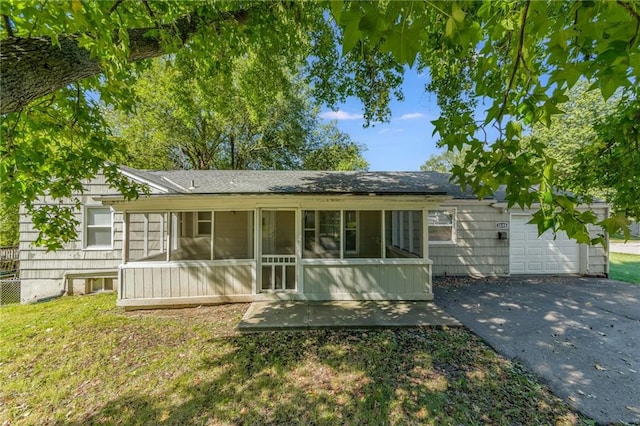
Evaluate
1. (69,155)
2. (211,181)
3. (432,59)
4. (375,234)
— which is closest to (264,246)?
(211,181)

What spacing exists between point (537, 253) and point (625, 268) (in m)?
4.71

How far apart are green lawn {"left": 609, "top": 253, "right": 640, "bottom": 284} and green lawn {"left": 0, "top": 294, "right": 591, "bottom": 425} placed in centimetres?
822

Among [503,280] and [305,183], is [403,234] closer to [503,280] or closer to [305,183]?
[503,280]

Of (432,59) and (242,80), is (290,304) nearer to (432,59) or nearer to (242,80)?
(432,59)

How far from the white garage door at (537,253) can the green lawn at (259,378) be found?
222 inches

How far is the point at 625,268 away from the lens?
33.1 feet

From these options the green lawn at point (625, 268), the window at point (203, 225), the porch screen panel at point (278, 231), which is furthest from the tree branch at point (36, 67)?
the green lawn at point (625, 268)

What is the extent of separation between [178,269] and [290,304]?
2.77m

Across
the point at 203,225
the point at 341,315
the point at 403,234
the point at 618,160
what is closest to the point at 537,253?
the point at 403,234

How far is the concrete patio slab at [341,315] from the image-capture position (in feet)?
16.4

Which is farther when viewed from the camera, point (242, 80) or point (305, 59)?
point (242, 80)

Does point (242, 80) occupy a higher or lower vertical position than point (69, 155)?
higher

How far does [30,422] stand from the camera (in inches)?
118

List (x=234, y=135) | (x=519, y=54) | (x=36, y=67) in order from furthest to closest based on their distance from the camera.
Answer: (x=234, y=135) < (x=36, y=67) < (x=519, y=54)
